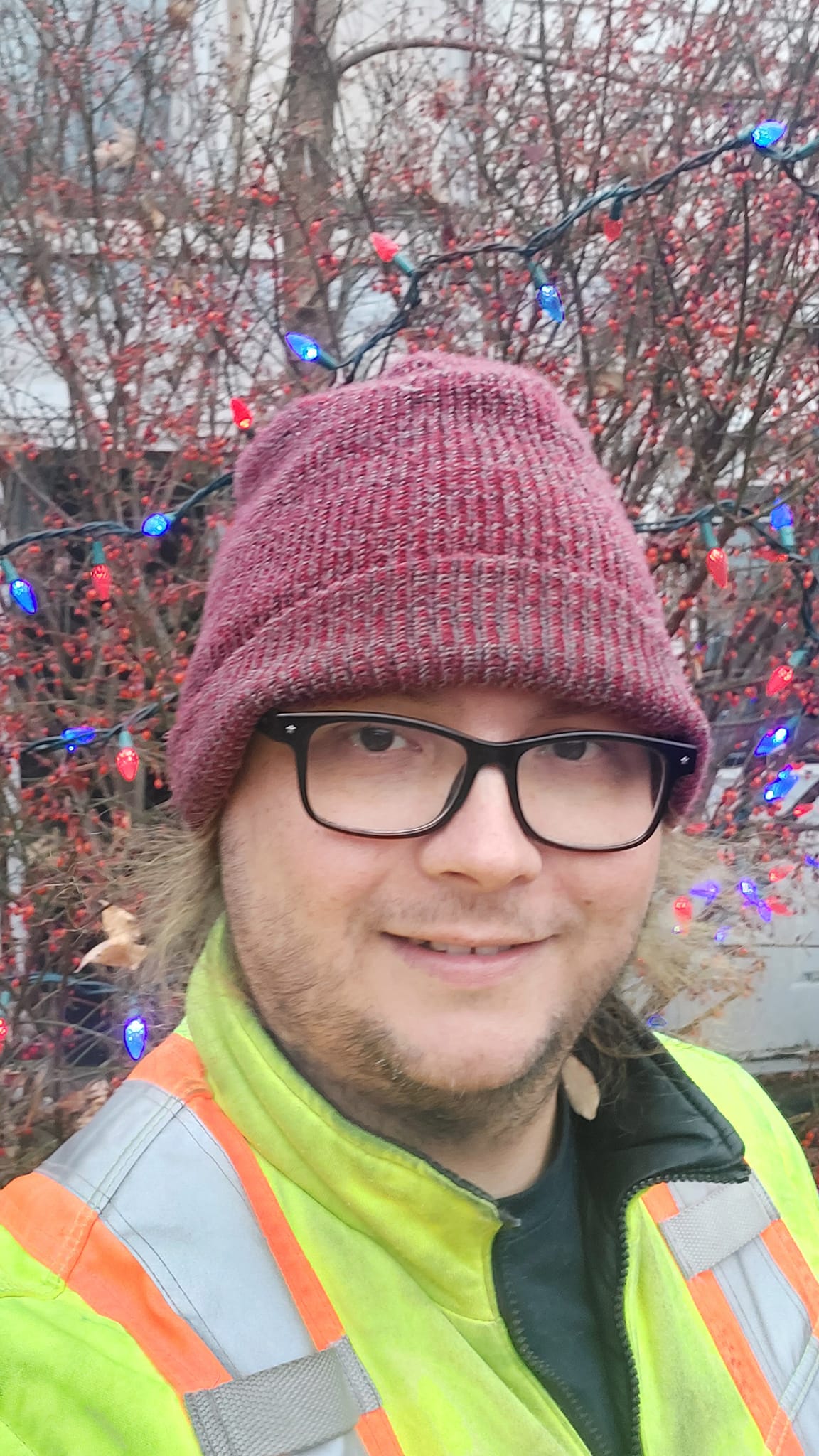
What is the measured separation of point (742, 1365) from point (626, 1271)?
0.21 metres

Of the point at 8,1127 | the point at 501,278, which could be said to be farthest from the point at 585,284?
the point at 8,1127

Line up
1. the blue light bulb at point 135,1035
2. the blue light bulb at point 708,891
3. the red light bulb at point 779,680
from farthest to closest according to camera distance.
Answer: the red light bulb at point 779,680 < the blue light bulb at point 135,1035 < the blue light bulb at point 708,891

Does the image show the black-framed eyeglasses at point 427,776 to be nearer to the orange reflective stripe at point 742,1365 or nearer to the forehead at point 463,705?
the forehead at point 463,705

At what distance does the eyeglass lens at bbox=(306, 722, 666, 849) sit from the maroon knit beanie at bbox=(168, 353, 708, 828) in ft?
0.21

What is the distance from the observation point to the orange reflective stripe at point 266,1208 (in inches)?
37.6

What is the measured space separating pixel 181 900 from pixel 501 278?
2.91 metres

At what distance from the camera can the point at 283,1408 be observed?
0.90 metres

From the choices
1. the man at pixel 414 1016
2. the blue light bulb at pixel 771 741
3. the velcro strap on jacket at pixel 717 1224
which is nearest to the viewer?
the man at pixel 414 1016

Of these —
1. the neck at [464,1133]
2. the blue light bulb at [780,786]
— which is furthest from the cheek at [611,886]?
the blue light bulb at [780,786]

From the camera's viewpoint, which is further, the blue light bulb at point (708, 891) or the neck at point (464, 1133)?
the blue light bulb at point (708, 891)

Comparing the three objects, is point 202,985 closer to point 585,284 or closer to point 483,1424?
point 483,1424

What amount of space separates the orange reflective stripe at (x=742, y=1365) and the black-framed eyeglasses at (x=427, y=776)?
0.65m

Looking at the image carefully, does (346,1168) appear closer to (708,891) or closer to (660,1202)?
(660,1202)

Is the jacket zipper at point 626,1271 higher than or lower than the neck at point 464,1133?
lower
